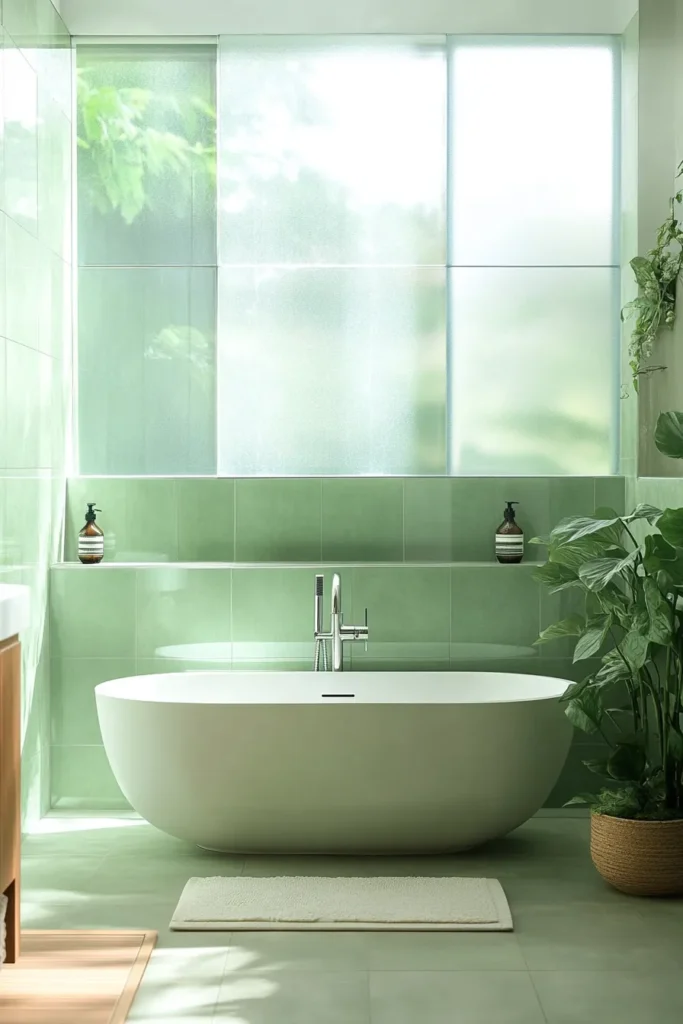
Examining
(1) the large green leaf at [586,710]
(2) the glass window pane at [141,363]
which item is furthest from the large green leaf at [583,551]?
(2) the glass window pane at [141,363]

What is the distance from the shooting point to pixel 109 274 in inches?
179

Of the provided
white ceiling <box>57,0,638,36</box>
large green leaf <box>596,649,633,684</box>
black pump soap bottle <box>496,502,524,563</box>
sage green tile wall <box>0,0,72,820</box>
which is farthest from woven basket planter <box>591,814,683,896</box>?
white ceiling <box>57,0,638,36</box>

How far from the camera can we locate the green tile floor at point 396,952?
2652 mm

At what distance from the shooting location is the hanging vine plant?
13.4ft

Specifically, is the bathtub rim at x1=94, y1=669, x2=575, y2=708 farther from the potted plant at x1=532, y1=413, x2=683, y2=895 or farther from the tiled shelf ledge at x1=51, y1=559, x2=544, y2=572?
the potted plant at x1=532, y1=413, x2=683, y2=895

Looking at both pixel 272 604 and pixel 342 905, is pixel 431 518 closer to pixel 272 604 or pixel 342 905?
pixel 272 604

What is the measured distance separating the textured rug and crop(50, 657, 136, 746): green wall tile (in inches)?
47.4

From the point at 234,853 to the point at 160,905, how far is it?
0.48m

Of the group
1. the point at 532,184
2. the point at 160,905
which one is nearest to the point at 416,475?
the point at 532,184

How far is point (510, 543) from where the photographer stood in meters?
4.36

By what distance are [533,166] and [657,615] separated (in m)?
2.19

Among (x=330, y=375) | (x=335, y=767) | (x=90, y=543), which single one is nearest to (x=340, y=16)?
(x=330, y=375)

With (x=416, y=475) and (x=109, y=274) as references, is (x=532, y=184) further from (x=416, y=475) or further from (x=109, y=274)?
(x=109, y=274)

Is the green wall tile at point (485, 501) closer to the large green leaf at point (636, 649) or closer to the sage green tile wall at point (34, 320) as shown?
the large green leaf at point (636, 649)
